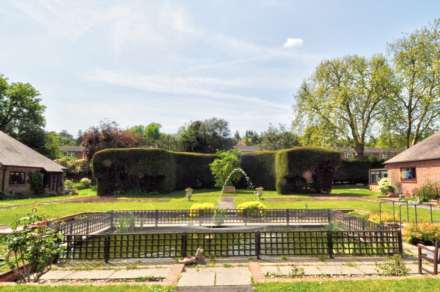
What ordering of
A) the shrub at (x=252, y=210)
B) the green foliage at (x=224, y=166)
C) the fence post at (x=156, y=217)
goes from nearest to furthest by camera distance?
the fence post at (x=156, y=217) < the shrub at (x=252, y=210) < the green foliage at (x=224, y=166)

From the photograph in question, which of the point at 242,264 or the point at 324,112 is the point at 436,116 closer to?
the point at 324,112

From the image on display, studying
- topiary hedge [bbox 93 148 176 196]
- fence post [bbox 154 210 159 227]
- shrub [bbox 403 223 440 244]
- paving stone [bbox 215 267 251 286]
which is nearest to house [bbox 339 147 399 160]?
topiary hedge [bbox 93 148 176 196]

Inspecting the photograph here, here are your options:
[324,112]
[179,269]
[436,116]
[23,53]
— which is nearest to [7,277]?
[179,269]

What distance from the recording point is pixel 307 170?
21.9 m

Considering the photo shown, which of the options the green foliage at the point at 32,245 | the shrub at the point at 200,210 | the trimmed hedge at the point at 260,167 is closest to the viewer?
the green foliage at the point at 32,245

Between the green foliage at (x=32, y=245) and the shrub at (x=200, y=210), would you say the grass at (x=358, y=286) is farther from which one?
the shrub at (x=200, y=210)

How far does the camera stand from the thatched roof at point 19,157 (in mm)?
21922

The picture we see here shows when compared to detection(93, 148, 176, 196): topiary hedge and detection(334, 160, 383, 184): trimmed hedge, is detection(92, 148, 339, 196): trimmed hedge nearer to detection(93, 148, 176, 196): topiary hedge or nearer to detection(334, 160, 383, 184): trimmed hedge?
detection(93, 148, 176, 196): topiary hedge

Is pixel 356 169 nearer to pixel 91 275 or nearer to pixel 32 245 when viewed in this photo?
pixel 91 275

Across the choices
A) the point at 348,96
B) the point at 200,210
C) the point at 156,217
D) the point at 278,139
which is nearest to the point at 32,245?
the point at 156,217

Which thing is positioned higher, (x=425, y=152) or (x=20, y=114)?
(x=20, y=114)

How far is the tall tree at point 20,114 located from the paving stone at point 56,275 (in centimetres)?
3775

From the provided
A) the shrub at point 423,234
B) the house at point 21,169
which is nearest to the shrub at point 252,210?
the shrub at point 423,234

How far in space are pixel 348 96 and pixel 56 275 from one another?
33.5 meters
